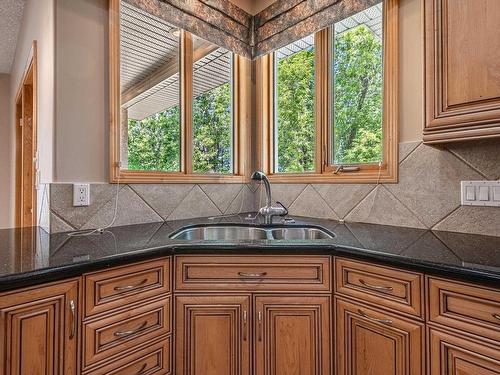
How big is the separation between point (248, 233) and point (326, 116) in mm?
939

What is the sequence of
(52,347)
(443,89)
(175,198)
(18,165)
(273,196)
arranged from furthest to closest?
1. (18,165)
2. (273,196)
3. (175,198)
4. (443,89)
5. (52,347)

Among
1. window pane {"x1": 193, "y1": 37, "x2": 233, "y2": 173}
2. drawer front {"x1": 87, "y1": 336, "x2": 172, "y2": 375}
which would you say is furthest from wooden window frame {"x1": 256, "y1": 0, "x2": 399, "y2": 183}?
drawer front {"x1": 87, "y1": 336, "x2": 172, "y2": 375}

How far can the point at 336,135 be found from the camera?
6.59ft

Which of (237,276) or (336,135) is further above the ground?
(336,135)

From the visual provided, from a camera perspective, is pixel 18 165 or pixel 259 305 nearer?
pixel 259 305

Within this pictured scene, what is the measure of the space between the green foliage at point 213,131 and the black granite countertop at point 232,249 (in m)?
0.76

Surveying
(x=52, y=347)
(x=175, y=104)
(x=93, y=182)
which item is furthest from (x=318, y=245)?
(x=175, y=104)

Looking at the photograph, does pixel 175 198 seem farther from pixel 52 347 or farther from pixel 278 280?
pixel 52 347

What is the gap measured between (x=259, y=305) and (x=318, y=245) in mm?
362

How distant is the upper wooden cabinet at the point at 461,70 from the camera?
1.10 meters

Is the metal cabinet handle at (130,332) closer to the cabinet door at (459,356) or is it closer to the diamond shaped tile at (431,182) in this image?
the cabinet door at (459,356)

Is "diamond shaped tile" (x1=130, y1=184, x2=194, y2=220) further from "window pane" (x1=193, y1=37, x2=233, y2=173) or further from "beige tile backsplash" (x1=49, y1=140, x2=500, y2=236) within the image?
"window pane" (x1=193, y1=37, x2=233, y2=173)

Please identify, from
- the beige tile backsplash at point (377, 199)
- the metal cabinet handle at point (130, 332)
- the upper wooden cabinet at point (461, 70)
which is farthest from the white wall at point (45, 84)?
the upper wooden cabinet at point (461, 70)

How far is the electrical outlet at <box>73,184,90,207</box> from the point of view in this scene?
1530 mm
